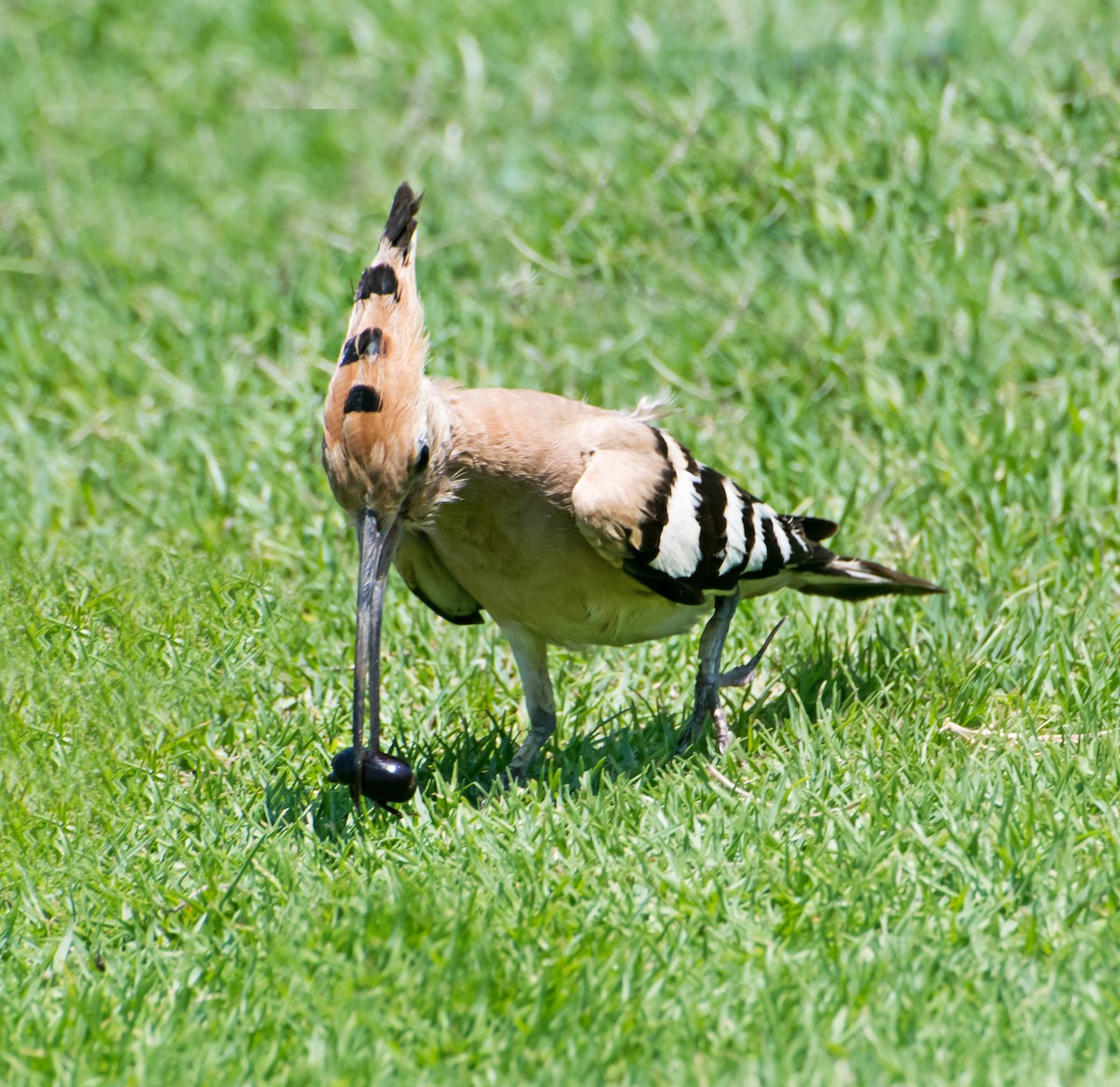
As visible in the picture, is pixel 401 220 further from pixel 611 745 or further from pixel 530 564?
pixel 611 745

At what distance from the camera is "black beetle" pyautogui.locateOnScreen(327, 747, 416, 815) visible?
11.5 feet

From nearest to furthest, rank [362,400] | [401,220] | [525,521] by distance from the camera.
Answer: [362,400]
[401,220]
[525,521]

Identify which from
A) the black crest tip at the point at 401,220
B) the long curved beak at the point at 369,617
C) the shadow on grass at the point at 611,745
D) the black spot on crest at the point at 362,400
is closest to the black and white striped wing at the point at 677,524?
the shadow on grass at the point at 611,745

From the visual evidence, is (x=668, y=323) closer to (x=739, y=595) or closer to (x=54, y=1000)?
(x=739, y=595)

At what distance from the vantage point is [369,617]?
3543 millimetres

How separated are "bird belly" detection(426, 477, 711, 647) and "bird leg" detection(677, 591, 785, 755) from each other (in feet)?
0.91

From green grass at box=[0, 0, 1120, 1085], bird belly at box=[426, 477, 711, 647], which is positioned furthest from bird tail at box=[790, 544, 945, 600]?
bird belly at box=[426, 477, 711, 647]

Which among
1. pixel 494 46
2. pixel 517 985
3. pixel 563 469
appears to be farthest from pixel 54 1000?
pixel 494 46

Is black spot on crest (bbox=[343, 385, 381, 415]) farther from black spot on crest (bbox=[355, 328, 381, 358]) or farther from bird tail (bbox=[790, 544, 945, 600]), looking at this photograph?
bird tail (bbox=[790, 544, 945, 600])

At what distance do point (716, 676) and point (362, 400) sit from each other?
4.32 ft

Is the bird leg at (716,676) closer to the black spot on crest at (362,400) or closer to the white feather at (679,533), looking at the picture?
the white feather at (679,533)

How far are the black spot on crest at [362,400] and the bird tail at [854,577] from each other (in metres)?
1.46

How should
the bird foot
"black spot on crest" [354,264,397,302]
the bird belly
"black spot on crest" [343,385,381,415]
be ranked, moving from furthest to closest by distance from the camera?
the bird foot → the bird belly → "black spot on crest" [354,264,397,302] → "black spot on crest" [343,385,381,415]

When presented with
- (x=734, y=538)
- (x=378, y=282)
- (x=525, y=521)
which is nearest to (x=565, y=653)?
(x=734, y=538)
